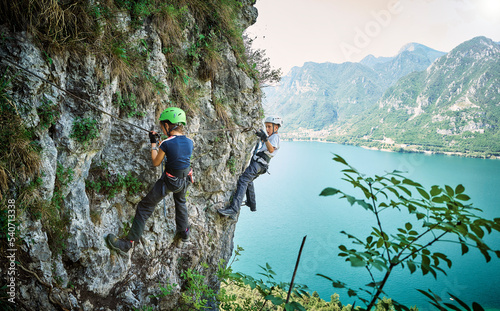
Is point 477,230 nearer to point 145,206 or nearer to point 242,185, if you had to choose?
point 145,206

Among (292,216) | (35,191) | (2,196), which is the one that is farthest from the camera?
(292,216)


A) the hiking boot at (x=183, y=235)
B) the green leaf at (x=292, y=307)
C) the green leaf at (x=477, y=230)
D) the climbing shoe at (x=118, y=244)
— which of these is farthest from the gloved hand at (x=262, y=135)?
the green leaf at (x=477, y=230)

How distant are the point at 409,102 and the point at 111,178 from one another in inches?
6892

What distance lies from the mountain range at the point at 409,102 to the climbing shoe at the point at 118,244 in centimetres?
7014

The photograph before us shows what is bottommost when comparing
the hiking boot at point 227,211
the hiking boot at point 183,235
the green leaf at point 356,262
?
the hiking boot at point 183,235

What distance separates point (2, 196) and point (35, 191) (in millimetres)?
310

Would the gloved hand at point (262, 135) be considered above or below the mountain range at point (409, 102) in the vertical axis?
below

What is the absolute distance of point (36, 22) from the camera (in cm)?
322

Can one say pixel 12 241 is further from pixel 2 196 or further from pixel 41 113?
pixel 41 113

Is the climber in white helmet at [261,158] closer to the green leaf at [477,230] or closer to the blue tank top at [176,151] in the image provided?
the blue tank top at [176,151]

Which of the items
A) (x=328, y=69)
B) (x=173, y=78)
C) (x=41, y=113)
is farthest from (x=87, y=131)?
(x=328, y=69)

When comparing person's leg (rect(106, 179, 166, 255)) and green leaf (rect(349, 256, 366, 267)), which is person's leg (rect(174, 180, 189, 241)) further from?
green leaf (rect(349, 256, 366, 267))

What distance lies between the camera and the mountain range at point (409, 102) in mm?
107938

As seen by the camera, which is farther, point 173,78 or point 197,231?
point 197,231
